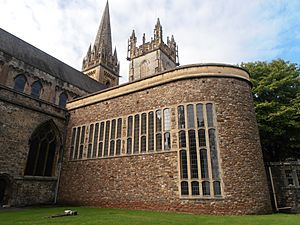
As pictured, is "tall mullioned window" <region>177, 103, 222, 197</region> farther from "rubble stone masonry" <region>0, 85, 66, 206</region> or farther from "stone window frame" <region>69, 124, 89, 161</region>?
"rubble stone masonry" <region>0, 85, 66, 206</region>

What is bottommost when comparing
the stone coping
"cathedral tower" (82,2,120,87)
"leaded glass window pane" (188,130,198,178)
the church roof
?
"leaded glass window pane" (188,130,198,178)

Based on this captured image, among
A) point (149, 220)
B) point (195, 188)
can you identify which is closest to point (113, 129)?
point (195, 188)

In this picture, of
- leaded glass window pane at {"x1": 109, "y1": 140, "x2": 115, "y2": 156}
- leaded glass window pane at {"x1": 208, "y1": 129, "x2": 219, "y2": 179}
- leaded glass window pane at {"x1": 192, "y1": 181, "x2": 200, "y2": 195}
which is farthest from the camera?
leaded glass window pane at {"x1": 109, "y1": 140, "x2": 115, "y2": 156}

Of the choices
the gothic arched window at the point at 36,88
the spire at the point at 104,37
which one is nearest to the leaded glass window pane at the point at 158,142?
the gothic arched window at the point at 36,88

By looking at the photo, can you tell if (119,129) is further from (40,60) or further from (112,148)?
(40,60)

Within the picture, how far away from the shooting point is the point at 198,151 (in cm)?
1227

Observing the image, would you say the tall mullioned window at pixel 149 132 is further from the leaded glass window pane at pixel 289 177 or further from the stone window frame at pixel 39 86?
the stone window frame at pixel 39 86

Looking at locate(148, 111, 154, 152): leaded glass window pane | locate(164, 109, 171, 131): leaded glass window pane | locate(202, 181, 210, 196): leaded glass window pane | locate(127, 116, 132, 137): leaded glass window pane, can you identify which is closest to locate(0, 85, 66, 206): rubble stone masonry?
locate(127, 116, 132, 137): leaded glass window pane

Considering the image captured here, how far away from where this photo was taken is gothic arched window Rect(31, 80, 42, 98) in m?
24.2

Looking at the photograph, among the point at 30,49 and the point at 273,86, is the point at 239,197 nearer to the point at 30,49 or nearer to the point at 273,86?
the point at 273,86

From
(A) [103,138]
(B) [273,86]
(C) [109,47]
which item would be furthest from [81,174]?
(C) [109,47]

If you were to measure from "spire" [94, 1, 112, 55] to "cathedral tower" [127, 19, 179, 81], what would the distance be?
15.5ft

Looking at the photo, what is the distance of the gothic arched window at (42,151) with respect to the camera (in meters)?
16.2

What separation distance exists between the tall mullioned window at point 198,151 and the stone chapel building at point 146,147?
51 mm
